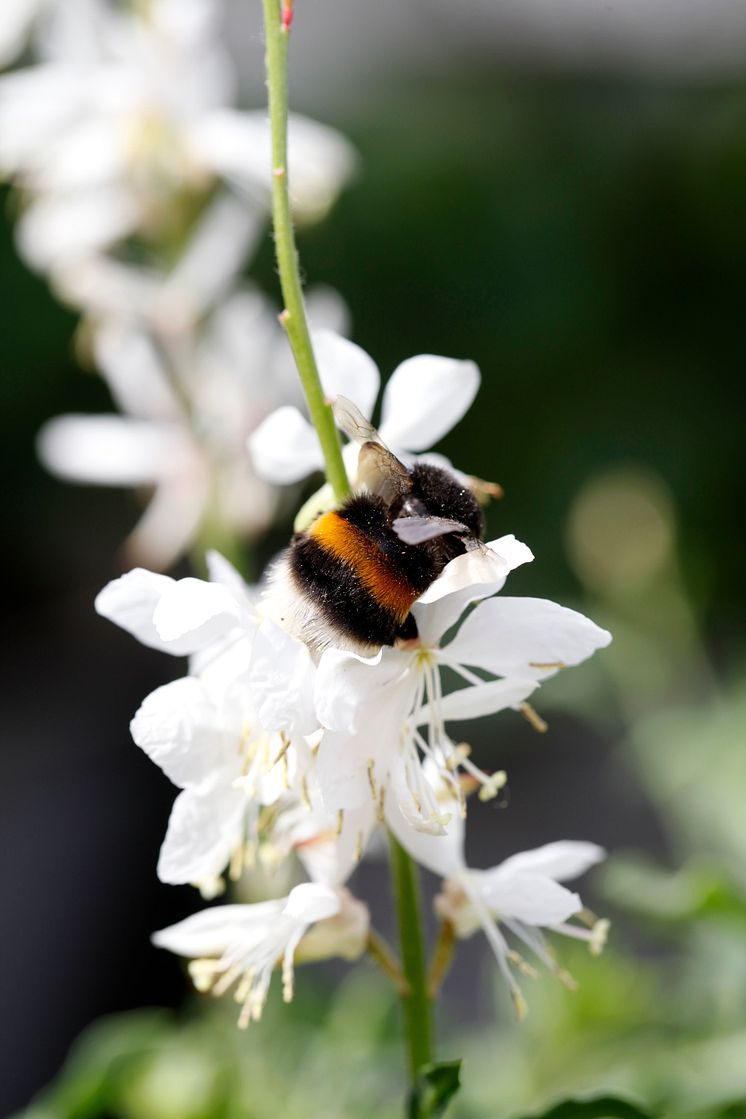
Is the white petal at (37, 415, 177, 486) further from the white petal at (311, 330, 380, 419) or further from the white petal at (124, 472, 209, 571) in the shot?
the white petal at (311, 330, 380, 419)

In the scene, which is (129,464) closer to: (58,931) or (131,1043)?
(131,1043)

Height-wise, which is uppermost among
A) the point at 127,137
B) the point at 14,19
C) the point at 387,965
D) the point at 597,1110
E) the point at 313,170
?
the point at 14,19

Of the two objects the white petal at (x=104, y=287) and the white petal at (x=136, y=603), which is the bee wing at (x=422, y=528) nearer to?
the white petal at (x=136, y=603)

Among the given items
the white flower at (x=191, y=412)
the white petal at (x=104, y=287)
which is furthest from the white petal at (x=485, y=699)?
the white petal at (x=104, y=287)

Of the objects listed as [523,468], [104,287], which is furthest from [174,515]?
[523,468]

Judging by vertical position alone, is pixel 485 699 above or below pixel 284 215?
below

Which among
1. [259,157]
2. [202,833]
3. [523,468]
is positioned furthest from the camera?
[523,468]

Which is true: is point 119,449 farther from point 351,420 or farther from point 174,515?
point 351,420
